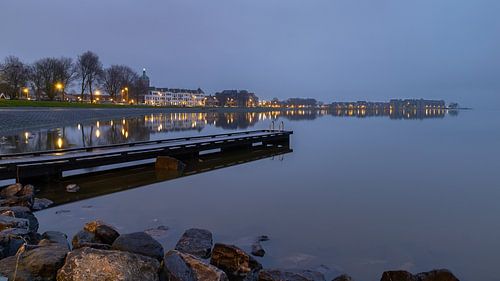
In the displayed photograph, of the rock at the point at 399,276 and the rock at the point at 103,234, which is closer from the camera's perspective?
the rock at the point at 399,276

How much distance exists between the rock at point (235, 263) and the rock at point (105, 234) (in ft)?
7.84

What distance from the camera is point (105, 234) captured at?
28.3ft

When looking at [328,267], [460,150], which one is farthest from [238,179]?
[460,150]

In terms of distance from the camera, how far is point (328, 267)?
8398 mm

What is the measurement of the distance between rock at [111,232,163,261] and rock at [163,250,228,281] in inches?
35.4

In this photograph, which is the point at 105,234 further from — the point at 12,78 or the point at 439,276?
the point at 12,78

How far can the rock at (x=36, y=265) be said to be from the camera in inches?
243

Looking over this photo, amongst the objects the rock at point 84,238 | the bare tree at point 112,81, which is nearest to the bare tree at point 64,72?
the bare tree at point 112,81

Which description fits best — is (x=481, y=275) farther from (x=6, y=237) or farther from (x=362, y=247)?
(x=6, y=237)

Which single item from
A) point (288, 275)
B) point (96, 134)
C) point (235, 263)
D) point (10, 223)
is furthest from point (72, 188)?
point (96, 134)

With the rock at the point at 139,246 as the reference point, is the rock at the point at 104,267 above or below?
above

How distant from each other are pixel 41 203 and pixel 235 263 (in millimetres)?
7935

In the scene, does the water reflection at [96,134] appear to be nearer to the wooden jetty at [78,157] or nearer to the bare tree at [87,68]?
the wooden jetty at [78,157]

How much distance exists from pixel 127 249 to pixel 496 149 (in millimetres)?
30966
